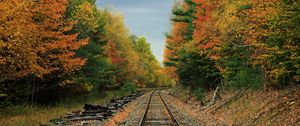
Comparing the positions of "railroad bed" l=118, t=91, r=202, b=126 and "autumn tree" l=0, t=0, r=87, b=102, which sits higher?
"autumn tree" l=0, t=0, r=87, b=102

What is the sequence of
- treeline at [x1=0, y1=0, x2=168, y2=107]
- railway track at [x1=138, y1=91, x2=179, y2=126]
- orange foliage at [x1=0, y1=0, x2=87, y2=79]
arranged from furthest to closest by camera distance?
1. treeline at [x1=0, y1=0, x2=168, y2=107]
2. orange foliage at [x1=0, y1=0, x2=87, y2=79]
3. railway track at [x1=138, y1=91, x2=179, y2=126]

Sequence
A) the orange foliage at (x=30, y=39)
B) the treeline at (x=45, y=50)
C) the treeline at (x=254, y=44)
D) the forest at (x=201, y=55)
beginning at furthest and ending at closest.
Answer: the treeline at (x=45, y=50) → the orange foliage at (x=30, y=39) → the forest at (x=201, y=55) → the treeline at (x=254, y=44)

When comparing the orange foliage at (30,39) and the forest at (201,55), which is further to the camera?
the orange foliage at (30,39)

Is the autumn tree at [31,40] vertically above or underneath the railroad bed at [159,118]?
above

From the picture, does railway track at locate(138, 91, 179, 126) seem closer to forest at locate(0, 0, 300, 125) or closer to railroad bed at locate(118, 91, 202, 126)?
railroad bed at locate(118, 91, 202, 126)

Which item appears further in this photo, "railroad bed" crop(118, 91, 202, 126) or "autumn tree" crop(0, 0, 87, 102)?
"autumn tree" crop(0, 0, 87, 102)

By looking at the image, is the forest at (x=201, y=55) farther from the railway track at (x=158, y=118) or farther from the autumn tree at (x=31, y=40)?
the railway track at (x=158, y=118)

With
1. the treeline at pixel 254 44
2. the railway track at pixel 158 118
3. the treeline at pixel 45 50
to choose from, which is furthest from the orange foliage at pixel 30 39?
the treeline at pixel 254 44

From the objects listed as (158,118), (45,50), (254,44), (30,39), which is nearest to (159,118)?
(158,118)

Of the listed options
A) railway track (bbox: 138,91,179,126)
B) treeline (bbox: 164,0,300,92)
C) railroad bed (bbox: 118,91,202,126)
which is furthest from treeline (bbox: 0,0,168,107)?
treeline (bbox: 164,0,300,92)

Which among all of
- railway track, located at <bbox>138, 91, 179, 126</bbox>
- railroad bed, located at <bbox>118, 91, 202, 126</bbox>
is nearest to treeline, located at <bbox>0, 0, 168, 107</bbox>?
railroad bed, located at <bbox>118, 91, 202, 126</bbox>

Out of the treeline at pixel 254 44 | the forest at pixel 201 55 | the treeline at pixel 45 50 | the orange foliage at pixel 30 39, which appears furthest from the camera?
the treeline at pixel 45 50

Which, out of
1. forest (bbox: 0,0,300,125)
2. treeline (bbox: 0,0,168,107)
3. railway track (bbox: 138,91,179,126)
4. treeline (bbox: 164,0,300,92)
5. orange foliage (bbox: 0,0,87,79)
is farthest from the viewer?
treeline (bbox: 0,0,168,107)

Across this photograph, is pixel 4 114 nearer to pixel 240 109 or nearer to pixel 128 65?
pixel 240 109
